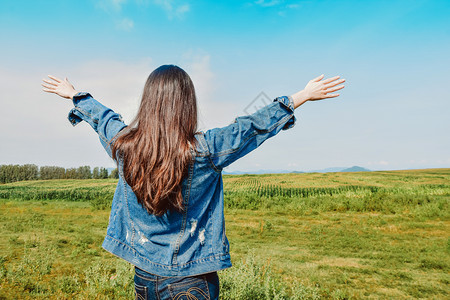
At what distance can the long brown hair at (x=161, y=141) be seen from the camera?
4.76 feet

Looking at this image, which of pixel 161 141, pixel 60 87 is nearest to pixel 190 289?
pixel 161 141

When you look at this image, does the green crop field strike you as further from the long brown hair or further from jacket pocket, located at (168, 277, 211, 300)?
the long brown hair

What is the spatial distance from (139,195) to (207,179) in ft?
1.17

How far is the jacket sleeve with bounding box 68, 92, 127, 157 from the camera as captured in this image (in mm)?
1747

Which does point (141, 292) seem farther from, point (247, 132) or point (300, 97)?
point (300, 97)

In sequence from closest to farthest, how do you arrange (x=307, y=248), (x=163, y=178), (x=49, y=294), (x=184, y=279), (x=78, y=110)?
(x=163, y=178) → (x=184, y=279) → (x=78, y=110) → (x=49, y=294) → (x=307, y=248)

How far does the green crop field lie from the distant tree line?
137 feet

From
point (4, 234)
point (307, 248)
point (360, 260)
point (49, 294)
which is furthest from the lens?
point (4, 234)

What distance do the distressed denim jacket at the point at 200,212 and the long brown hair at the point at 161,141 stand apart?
71 millimetres

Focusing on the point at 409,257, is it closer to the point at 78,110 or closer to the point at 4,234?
the point at 78,110

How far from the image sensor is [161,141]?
1.48m

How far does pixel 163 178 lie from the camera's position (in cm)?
145

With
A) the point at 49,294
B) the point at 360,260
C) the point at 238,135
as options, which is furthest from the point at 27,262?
the point at 360,260

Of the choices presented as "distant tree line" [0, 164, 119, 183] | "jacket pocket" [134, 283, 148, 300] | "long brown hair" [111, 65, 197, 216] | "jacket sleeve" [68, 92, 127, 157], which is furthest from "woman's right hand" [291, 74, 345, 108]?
"distant tree line" [0, 164, 119, 183]
